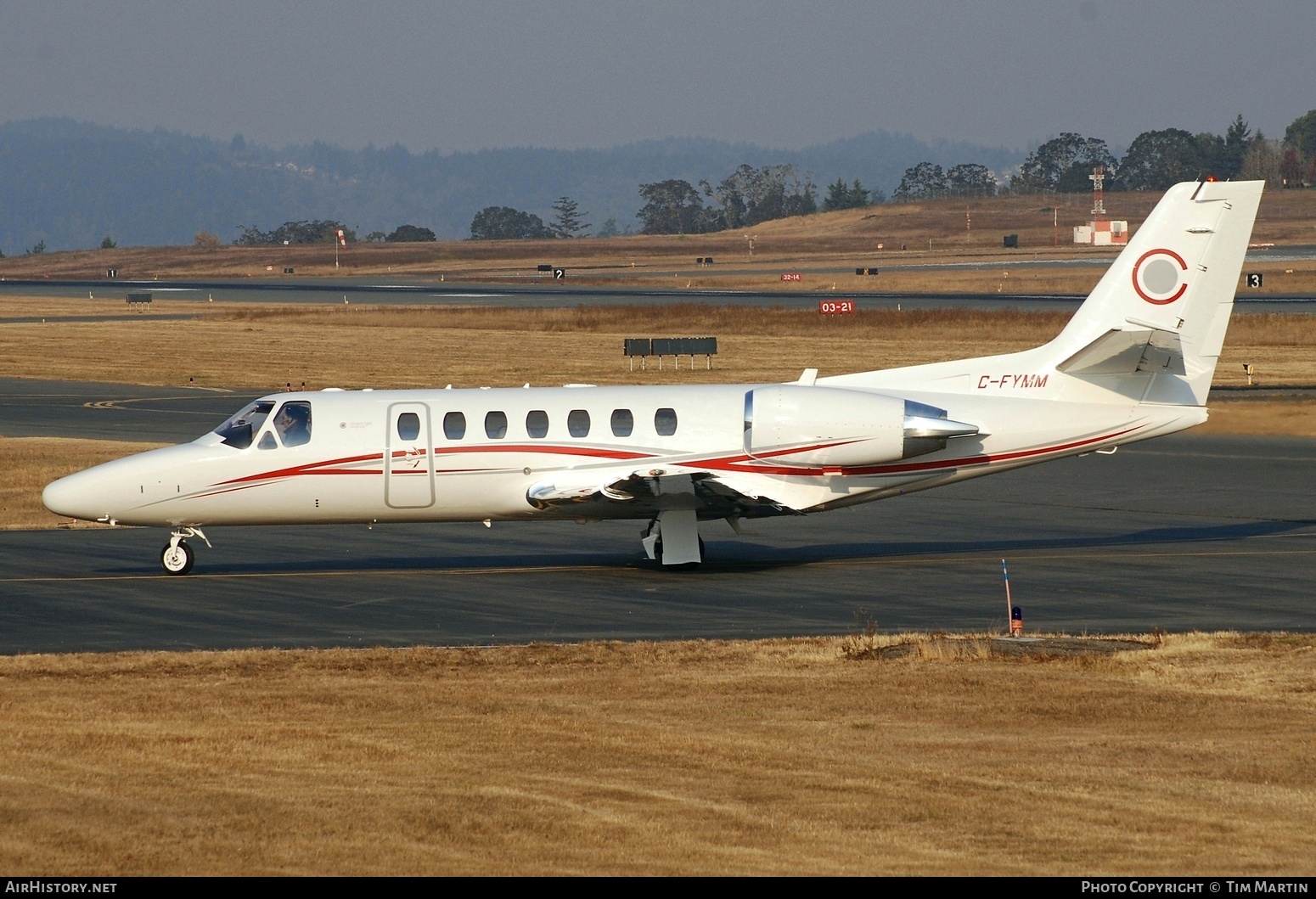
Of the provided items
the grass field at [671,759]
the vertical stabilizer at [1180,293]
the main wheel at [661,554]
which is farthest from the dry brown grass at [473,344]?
the grass field at [671,759]

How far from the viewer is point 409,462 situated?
23.8m

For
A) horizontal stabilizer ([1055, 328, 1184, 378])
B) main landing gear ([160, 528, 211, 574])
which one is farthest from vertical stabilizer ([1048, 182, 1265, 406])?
main landing gear ([160, 528, 211, 574])

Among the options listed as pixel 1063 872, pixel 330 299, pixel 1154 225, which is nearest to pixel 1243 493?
pixel 1154 225

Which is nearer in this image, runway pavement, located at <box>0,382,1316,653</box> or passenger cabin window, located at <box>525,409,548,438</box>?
runway pavement, located at <box>0,382,1316,653</box>

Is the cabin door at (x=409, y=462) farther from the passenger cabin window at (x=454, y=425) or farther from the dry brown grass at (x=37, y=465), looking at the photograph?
the dry brown grass at (x=37, y=465)

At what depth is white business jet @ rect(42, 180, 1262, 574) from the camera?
23.6 meters

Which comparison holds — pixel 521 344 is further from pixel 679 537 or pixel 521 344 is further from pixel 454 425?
pixel 679 537

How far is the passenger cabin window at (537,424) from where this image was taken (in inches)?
938

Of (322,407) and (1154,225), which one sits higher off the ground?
(1154,225)

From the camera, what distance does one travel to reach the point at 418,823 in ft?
36.0

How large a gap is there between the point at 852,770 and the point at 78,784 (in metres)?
6.08

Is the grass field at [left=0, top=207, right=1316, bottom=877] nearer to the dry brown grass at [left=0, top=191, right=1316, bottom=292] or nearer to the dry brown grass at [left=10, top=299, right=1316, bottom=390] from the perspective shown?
the dry brown grass at [left=10, top=299, right=1316, bottom=390]

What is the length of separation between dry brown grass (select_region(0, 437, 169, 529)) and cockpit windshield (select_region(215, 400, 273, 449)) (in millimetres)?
7247

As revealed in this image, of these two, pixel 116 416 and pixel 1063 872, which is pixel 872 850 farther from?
pixel 116 416
